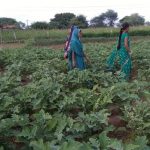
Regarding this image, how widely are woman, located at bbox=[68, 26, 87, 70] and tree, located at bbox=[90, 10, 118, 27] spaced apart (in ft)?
126

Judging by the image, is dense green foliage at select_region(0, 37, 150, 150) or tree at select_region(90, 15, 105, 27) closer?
dense green foliage at select_region(0, 37, 150, 150)

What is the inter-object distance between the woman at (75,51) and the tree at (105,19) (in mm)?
38345

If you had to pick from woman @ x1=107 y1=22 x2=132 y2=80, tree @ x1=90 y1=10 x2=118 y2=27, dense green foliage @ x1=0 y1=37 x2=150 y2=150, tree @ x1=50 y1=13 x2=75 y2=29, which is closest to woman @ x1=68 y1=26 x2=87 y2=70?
woman @ x1=107 y1=22 x2=132 y2=80

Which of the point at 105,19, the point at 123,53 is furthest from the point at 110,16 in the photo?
the point at 123,53

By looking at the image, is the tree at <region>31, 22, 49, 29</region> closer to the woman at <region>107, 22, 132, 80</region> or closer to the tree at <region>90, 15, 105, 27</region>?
the tree at <region>90, 15, 105, 27</region>

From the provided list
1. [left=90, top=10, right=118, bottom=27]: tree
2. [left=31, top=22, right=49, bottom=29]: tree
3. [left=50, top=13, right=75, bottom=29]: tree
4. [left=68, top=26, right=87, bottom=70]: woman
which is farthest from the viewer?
[left=90, top=10, right=118, bottom=27]: tree

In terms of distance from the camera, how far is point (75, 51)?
Answer: 360 inches

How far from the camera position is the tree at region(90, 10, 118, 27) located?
48.2 m

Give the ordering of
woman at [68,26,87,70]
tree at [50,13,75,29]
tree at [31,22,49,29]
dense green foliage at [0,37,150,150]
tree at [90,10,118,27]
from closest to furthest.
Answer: dense green foliage at [0,37,150,150], woman at [68,26,87,70], tree at [31,22,49,29], tree at [50,13,75,29], tree at [90,10,118,27]

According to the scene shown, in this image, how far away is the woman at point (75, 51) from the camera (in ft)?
29.6

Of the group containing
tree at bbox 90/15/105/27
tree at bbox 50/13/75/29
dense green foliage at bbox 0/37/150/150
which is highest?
dense green foliage at bbox 0/37/150/150

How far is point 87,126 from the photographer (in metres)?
4.75

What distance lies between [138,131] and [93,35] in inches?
969

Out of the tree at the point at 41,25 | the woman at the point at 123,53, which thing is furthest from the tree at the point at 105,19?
the woman at the point at 123,53
